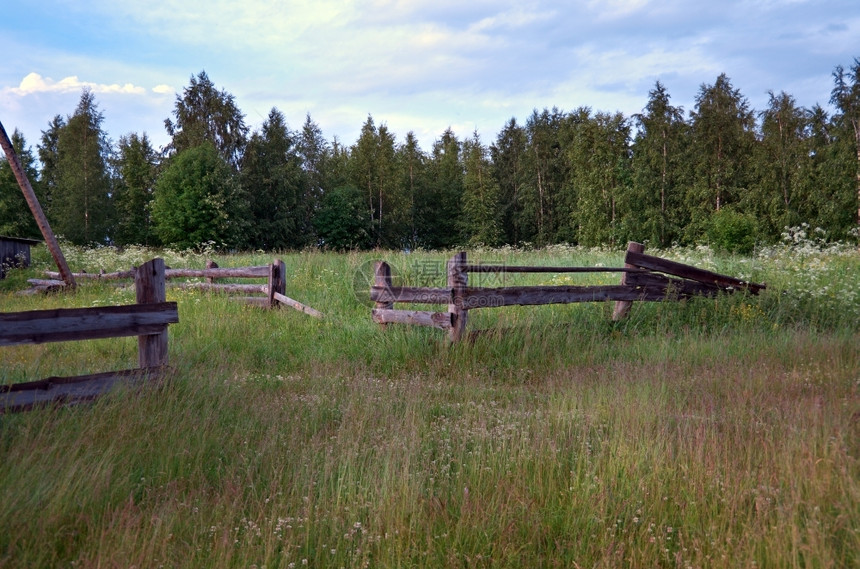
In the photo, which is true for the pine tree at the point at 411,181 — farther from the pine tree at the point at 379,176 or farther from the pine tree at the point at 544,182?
the pine tree at the point at 544,182

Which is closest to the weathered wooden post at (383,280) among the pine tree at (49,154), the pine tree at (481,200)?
the pine tree at (481,200)

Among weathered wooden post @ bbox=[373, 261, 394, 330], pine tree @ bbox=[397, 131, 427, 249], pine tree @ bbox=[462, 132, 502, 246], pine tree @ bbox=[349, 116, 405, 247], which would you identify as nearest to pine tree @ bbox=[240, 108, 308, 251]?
pine tree @ bbox=[349, 116, 405, 247]

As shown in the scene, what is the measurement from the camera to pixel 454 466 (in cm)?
397

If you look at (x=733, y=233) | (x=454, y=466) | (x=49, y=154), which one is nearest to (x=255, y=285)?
(x=454, y=466)

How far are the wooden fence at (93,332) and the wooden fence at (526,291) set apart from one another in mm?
3783

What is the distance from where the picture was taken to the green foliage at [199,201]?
1437 inches

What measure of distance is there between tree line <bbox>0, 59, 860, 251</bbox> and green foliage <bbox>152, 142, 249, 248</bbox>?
0.37 ft

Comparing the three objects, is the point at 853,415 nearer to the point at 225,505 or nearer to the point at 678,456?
the point at 678,456

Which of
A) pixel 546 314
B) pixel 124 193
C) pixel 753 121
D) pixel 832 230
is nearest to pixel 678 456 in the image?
pixel 546 314

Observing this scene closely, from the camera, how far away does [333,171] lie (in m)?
51.2

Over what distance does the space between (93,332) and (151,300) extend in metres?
0.69

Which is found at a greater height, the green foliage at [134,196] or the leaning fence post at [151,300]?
the green foliage at [134,196]

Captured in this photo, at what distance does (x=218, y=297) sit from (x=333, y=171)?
4019 centimetres

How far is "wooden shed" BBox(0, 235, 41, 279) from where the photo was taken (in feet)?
62.9
